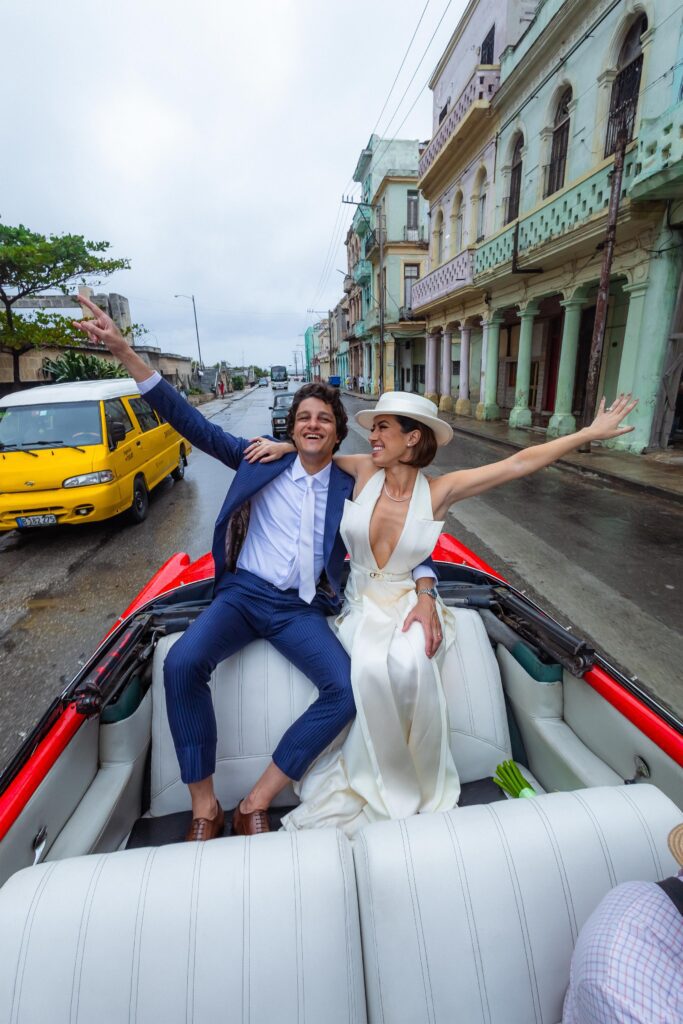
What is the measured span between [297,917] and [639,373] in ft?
36.6

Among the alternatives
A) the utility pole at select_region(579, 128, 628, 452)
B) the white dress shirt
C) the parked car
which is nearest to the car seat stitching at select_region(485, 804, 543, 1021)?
the white dress shirt

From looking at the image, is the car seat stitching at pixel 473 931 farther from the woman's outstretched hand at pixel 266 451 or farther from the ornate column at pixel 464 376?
the ornate column at pixel 464 376

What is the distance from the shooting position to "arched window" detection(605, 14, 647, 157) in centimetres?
912

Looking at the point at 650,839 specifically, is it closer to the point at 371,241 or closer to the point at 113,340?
the point at 113,340

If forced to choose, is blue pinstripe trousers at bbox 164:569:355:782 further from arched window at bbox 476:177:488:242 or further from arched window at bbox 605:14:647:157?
arched window at bbox 476:177:488:242

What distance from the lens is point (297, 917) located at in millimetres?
1027

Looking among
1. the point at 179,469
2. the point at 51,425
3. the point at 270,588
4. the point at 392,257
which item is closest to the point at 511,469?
the point at 270,588

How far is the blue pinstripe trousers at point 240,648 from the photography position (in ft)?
5.80

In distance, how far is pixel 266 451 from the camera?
2.35m

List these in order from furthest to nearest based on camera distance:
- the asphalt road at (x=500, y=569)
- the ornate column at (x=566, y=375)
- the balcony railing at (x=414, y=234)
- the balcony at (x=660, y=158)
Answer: the balcony railing at (x=414, y=234)
the ornate column at (x=566, y=375)
the balcony at (x=660, y=158)
the asphalt road at (x=500, y=569)

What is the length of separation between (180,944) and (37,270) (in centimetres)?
1681

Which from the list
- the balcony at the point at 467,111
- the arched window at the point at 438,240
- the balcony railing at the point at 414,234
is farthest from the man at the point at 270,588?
the balcony railing at the point at 414,234

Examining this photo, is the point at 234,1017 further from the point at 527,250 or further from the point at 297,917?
the point at 527,250

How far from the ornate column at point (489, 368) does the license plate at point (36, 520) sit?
14527 millimetres
